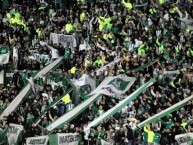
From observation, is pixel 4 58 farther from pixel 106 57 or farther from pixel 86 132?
pixel 86 132

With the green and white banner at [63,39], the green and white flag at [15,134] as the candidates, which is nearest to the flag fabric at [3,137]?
the green and white flag at [15,134]

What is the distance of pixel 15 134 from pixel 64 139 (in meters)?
1.60

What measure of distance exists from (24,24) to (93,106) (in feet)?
23.9

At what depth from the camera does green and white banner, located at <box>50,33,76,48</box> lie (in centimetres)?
3048

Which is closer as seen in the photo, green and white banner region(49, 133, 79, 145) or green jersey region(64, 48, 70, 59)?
green and white banner region(49, 133, 79, 145)

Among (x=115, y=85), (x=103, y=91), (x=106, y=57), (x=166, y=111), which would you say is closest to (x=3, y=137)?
(x=103, y=91)

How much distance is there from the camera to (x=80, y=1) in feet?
111

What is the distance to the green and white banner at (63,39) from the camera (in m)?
30.5

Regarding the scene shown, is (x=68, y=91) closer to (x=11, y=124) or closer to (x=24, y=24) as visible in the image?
(x=11, y=124)

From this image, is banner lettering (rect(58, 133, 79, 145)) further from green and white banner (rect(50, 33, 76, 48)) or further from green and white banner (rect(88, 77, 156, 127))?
green and white banner (rect(50, 33, 76, 48))

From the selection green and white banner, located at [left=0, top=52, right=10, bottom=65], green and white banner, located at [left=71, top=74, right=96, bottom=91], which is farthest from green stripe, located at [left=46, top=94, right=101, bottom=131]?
green and white banner, located at [left=0, top=52, right=10, bottom=65]

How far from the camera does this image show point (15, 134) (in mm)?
23312

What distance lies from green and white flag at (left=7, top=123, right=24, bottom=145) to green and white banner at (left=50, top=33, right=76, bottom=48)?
7553mm

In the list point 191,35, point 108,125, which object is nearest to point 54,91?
point 108,125
